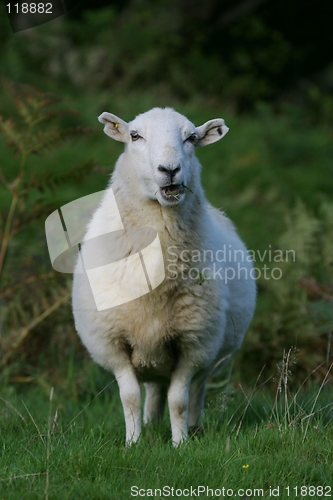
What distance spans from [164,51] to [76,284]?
1208 centimetres

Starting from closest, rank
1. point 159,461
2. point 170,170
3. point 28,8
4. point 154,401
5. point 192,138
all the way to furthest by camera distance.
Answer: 1. point 159,461
2. point 170,170
3. point 192,138
4. point 154,401
5. point 28,8

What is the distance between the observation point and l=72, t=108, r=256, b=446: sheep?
4.18 m

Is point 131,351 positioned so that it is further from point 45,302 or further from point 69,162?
point 69,162

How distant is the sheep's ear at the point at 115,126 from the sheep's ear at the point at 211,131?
0.47 m

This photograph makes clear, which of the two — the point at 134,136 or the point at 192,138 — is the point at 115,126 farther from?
the point at 192,138

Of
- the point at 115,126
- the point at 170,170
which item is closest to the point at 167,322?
the point at 170,170

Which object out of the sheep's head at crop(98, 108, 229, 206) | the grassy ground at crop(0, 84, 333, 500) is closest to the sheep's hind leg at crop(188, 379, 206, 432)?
the grassy ground at crop(0, 84, 333, 500)

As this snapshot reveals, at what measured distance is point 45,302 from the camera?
6336 mm

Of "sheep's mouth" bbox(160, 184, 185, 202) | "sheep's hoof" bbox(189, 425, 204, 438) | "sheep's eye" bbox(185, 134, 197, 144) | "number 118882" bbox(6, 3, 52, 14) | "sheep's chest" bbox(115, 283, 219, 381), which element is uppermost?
"number 118882" bbox(6, 3, 52, 14)

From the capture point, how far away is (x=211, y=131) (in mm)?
4699

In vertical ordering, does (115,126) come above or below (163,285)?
above

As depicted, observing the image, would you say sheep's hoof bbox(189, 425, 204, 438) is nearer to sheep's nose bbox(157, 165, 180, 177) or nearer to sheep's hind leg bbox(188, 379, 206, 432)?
sheep's hind leg bbox(188, 379, 206, 432)

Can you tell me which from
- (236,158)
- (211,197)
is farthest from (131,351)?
(236,158)

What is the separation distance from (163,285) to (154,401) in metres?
1.23
